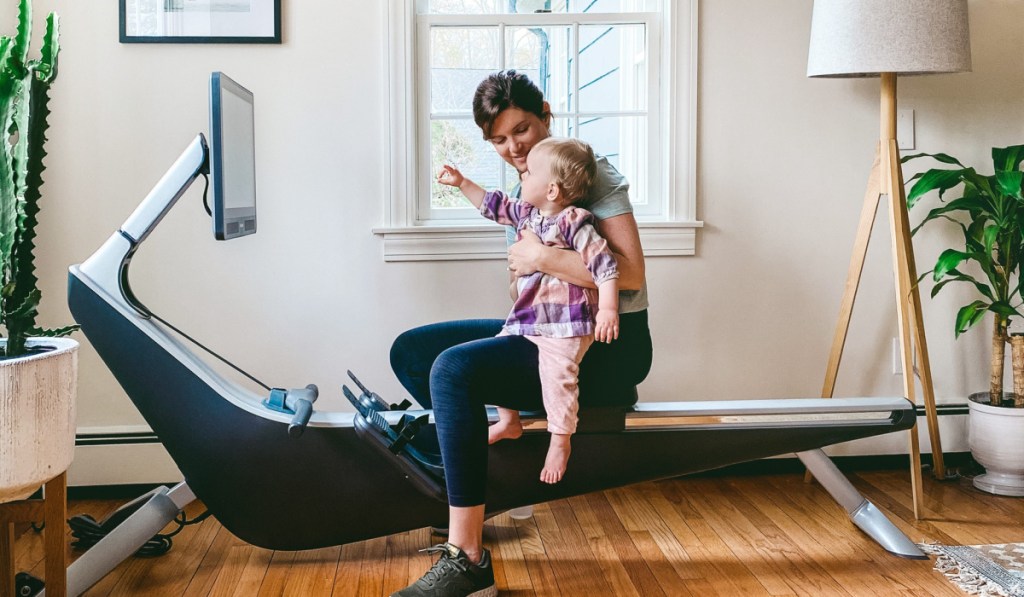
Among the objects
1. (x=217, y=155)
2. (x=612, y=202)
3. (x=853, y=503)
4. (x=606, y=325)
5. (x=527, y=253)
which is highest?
(x=217, y=155)

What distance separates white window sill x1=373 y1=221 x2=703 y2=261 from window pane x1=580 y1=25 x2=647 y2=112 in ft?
1.36

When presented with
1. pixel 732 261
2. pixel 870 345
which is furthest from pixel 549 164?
pixel 870 345

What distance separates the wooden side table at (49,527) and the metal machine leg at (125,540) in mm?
192

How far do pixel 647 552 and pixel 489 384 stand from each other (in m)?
0.69

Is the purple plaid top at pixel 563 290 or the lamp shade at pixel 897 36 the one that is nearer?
the purple plaid top at pixel 563 290

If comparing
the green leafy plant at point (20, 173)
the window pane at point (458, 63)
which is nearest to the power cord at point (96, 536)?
the green leafy plant at point (20, 173)

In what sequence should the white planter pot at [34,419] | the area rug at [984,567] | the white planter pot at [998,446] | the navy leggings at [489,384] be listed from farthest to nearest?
1. the white planter pot at [998,446]
2. the area rug at [984,567]
3. the navy leggings at [489,384]
4. the white planter pot at [34,419]

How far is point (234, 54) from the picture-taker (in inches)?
106

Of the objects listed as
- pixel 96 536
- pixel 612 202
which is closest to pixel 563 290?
pixel 612 202

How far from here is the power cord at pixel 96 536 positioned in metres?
2.33

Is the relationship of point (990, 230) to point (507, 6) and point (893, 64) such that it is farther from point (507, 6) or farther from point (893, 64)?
point (507, 6)

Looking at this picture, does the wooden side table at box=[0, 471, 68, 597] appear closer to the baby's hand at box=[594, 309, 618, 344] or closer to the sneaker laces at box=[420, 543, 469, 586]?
the sneaker laces at box=[420, 543, 469, 586]

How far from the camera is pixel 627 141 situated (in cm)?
298

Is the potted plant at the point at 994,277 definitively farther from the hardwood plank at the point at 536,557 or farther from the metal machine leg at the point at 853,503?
the hardwood plank at the point at 536,557
